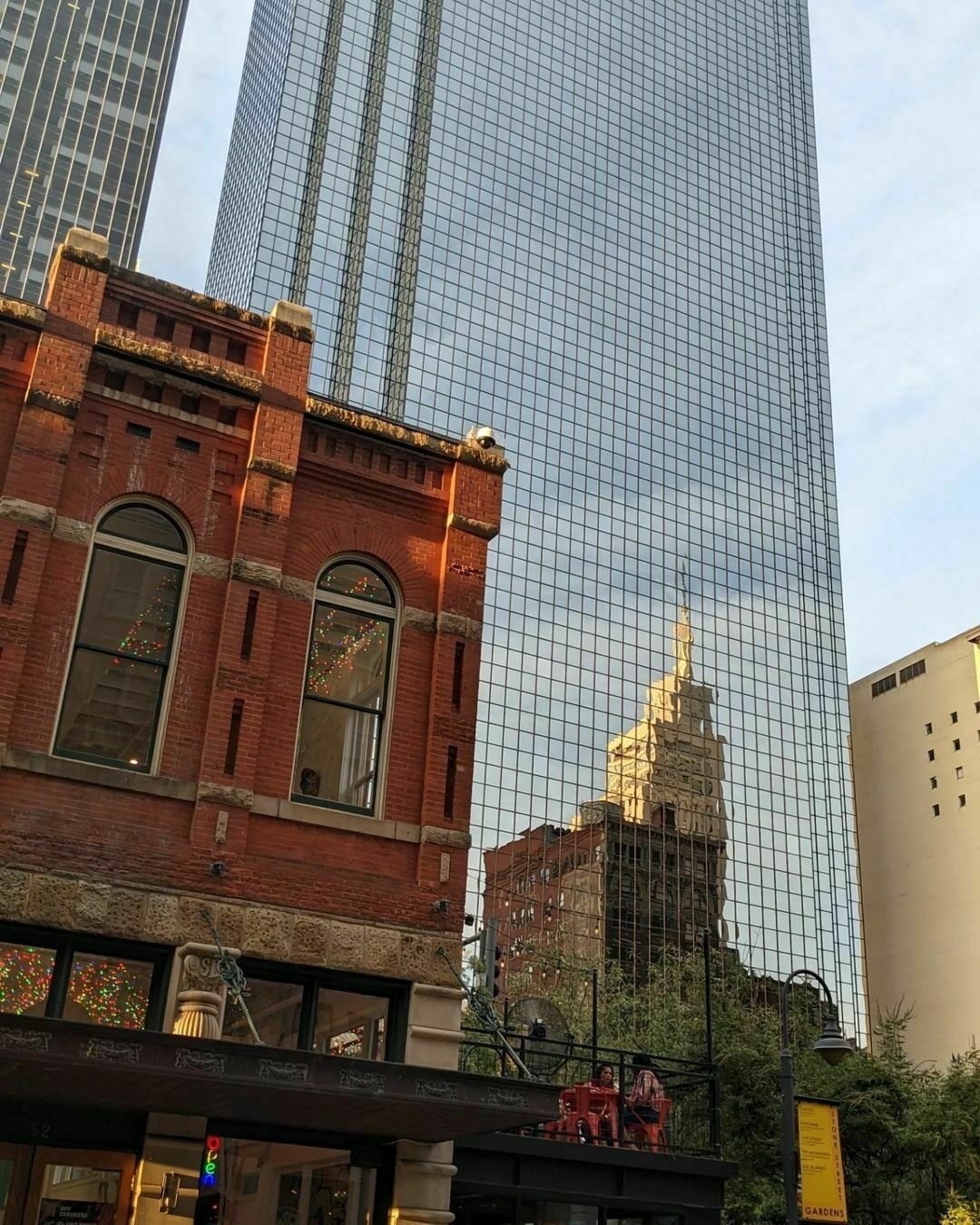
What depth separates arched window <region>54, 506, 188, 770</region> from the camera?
15.2 m

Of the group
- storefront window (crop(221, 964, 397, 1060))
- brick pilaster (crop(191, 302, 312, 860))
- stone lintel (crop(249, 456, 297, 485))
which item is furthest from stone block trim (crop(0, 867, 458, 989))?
stone lintel (crop(249, 456, 297, 485))

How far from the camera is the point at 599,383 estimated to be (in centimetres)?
10206

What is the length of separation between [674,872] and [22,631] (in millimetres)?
80844

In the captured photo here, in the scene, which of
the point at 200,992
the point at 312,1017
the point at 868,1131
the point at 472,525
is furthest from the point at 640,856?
the point at 200,992

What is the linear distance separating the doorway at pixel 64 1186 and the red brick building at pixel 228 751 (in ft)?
0.09

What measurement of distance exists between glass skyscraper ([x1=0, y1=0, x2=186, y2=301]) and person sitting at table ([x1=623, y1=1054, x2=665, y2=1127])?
123392 millimetres

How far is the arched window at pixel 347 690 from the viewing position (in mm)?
16422

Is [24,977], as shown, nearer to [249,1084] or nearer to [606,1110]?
[249,1084]

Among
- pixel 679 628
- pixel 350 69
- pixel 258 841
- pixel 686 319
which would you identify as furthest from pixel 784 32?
pixel 258 841

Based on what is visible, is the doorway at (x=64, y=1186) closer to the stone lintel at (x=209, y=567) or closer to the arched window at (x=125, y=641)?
the arched window at (x=125, y=641)

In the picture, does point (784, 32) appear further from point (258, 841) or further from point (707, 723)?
point (258, 841)

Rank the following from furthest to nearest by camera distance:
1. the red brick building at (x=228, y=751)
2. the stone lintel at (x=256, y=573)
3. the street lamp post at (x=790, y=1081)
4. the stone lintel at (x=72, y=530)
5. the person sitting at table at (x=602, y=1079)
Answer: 1. the person sitting at table at (x=602, y=1079)
2. the street lamp post at (x=790, y=1081)
3. the stone lintel at (x=256, y=573)
4. the stone lintel at (x=72, y=530)
5. the red brick building at (x=228, y=751)

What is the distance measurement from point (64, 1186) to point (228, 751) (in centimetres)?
497

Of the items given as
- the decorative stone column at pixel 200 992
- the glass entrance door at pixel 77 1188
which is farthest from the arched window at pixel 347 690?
the glass entrance door at pixel 77 1188
